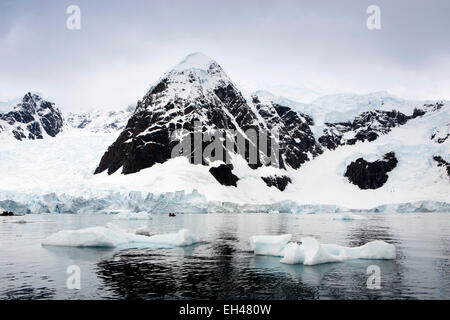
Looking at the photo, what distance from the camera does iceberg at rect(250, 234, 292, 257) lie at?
2972 centimetres

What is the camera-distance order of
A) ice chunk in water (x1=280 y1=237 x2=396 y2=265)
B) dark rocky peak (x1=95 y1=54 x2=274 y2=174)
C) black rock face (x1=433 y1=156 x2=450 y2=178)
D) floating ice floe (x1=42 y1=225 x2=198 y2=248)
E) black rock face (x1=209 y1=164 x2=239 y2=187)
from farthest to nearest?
black rock face (x1=433 y1=156 x2=450 y2=178) < dark rocky peak (x1=95 y1=54 x2=274 y2=174) < black rock face (x1=209 y1=164 x2=239 y2=187) < floating ice floe (x1=42 y1=225 x2=198 y2=248) < ice chunk in water (x1=280 y1=237 x2=396 y2=265)

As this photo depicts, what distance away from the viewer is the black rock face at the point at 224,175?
6703 inches

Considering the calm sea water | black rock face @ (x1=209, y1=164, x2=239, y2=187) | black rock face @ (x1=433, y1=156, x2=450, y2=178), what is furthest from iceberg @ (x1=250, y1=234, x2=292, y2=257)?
black rock face @ (x1=433, y1=156, x2=450, y2=178)

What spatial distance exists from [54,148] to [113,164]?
24.4 meters

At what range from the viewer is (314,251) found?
25859mm

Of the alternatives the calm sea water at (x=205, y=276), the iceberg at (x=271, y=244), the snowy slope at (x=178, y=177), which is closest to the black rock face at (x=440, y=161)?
the snowy slope at (x=178, y=177)

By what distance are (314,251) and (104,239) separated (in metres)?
16.6

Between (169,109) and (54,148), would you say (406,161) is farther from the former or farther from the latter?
(54,148)

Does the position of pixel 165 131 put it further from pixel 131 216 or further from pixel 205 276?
pixel 205 276

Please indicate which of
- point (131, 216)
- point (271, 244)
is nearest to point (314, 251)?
point (271, 244)

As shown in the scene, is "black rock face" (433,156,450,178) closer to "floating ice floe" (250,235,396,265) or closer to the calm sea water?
the calm sea water

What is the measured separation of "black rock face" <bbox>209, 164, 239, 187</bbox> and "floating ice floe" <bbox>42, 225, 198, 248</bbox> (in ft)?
430
